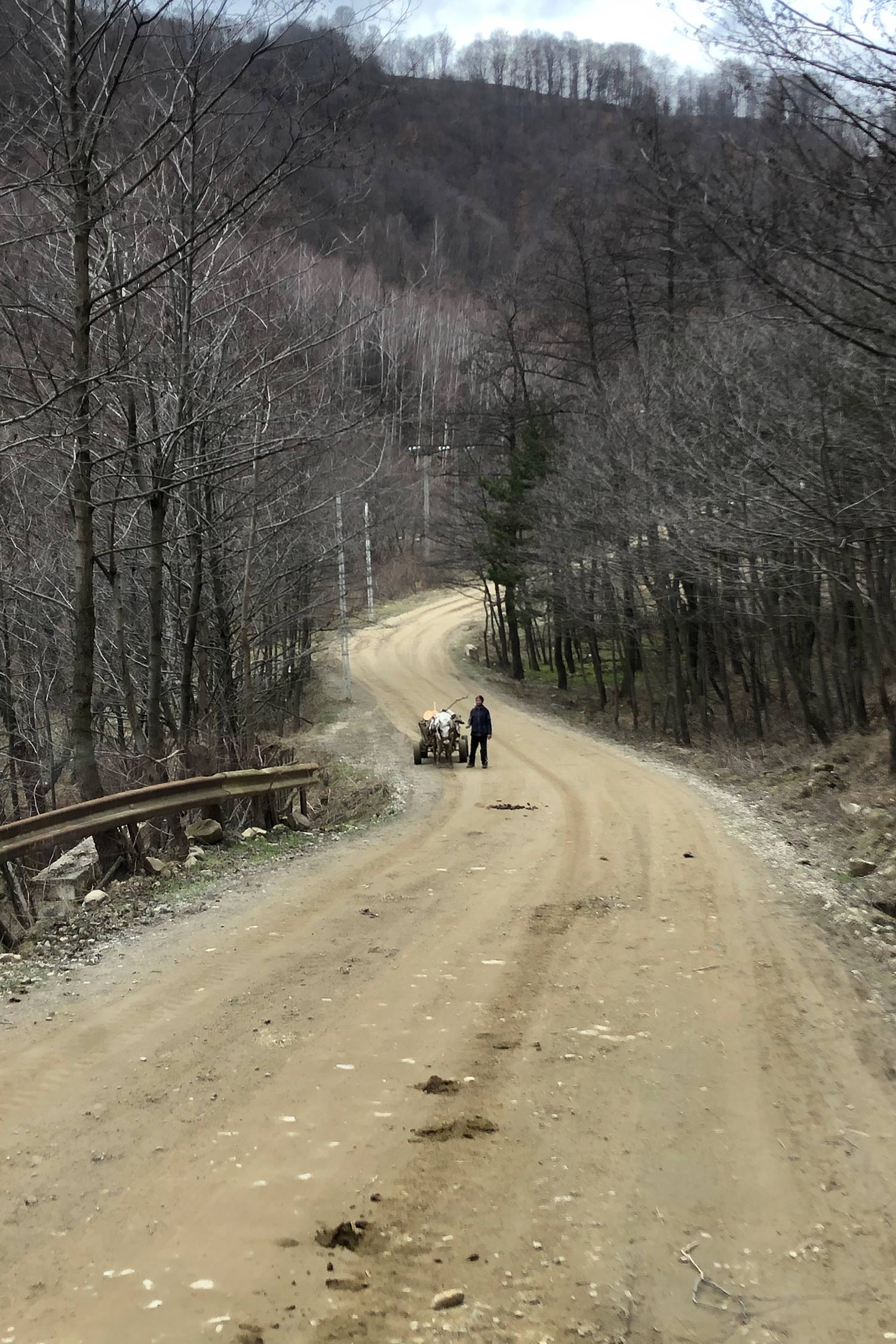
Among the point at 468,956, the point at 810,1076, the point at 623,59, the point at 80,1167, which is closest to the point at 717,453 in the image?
the point at 623,59

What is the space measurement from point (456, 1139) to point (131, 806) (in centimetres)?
646

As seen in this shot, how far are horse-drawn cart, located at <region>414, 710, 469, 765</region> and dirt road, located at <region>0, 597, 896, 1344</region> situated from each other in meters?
14.1

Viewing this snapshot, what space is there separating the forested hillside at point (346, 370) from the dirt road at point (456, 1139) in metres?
4.24

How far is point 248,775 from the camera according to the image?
1207 centimetres

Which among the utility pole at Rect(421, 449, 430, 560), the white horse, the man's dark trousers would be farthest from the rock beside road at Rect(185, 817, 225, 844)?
the utility pole at Rect(421, 449, 430, 560)

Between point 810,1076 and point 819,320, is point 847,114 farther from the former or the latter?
point 810,1076

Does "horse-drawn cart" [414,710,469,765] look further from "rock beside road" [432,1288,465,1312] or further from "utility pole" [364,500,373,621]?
"rock beside road" [432,1288,465,1312]

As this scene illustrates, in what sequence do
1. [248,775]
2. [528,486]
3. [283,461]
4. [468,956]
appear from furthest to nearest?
1. [528,486]
2. [283,461]
3. [248,775]
4. [468,956]

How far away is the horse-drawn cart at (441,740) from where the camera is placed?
2256cm

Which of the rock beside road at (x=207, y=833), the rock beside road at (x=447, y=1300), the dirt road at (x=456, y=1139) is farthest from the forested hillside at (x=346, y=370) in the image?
the rock beside road at (x=447, y=1300)

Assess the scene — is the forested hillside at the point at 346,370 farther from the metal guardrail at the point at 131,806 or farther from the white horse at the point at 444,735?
the white horse at the point at 444,735

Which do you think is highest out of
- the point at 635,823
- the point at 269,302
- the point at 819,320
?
the point at 269,302

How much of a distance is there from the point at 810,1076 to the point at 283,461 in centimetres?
1407

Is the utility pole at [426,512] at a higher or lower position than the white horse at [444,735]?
higher
